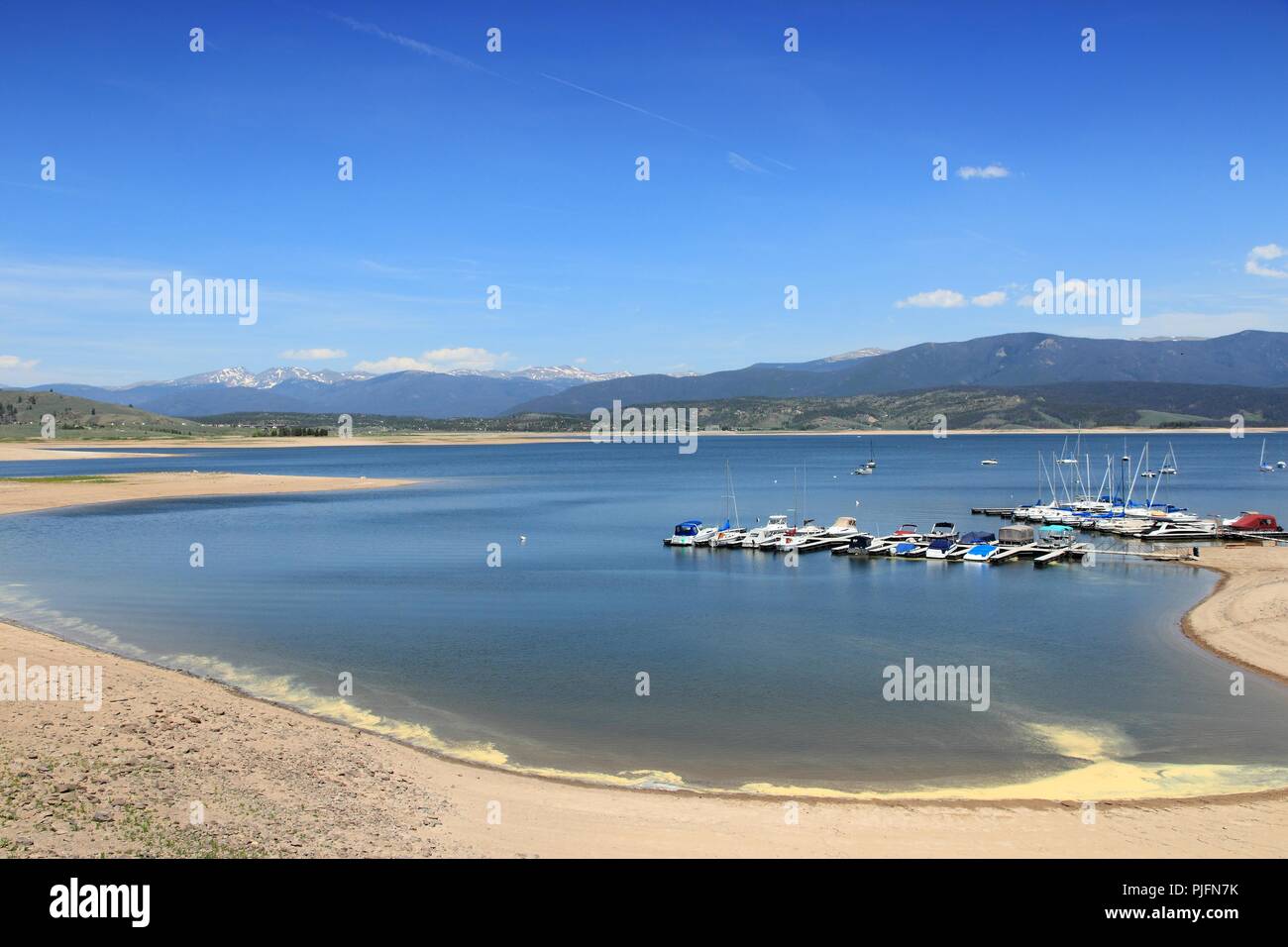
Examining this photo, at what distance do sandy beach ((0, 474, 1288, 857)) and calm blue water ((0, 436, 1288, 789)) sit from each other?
219 cm

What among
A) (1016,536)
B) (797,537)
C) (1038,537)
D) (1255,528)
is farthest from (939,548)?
(1255,528)

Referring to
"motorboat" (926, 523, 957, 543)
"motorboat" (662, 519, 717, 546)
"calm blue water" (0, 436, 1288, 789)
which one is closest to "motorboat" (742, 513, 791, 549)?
"calm blue water" (0, 436, 1288, 789)

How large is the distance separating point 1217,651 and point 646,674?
59.6 feet

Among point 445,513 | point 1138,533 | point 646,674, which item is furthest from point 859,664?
point 445,513

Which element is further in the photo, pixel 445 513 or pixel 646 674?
pixel 445 513

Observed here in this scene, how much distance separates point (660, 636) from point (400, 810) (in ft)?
59.5

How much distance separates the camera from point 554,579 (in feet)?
154

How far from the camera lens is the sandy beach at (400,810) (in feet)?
47.1

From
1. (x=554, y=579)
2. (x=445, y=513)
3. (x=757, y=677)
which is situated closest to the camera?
(x=757, y=677)

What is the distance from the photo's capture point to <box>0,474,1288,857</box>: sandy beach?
14352 mm

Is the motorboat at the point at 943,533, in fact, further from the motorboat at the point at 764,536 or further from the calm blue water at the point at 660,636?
the motorboat at the point at 764,536

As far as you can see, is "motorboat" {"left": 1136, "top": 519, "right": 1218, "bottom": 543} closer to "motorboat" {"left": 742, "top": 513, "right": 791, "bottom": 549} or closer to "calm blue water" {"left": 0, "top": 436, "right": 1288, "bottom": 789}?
"calm blue water" {"left": 0, "top": 436, "right": 1288, "bottom": 789}

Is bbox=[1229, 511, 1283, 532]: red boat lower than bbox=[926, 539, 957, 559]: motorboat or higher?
higher
